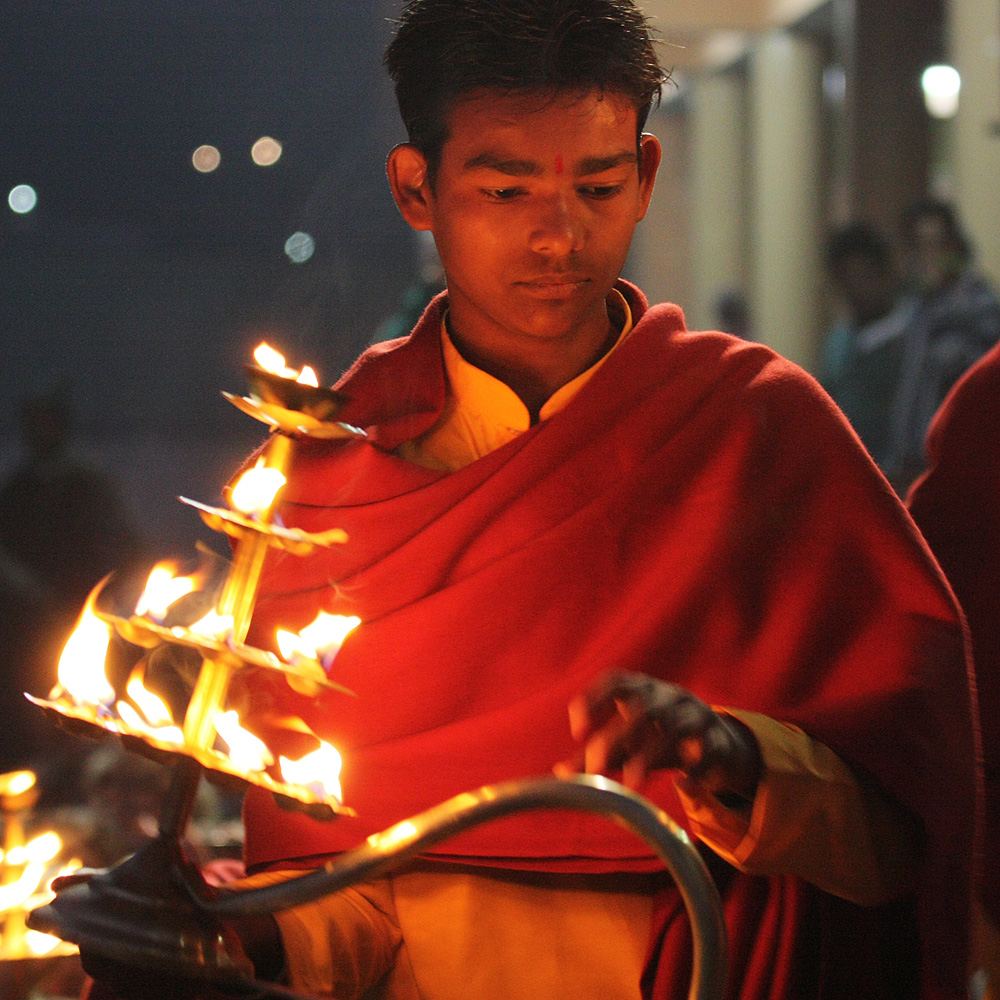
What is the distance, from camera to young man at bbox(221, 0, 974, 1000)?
4.32 feet

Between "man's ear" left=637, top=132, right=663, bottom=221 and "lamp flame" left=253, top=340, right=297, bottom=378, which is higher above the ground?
"man's ear" left=637, top=132, right=663, bottom=221

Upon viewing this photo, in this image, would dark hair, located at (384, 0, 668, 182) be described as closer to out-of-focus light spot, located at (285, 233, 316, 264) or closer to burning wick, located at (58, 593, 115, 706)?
out-of-focus light spot, located at (285, 233, 316, 264)

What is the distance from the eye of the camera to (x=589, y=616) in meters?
1.41

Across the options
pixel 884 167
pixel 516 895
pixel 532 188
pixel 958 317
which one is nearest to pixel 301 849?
pixel 516 895

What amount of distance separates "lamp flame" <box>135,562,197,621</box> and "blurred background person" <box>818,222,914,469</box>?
3.26 metres

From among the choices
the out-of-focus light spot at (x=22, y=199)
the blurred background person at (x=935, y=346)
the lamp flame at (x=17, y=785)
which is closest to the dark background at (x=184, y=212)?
the out-of-focus light spot at (x=22, y=199)

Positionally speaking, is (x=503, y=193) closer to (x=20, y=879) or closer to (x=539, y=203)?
(x=539, y=203)

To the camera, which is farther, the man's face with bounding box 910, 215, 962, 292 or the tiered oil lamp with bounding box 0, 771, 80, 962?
the man's face with bounding box 910, 215, 962, 292

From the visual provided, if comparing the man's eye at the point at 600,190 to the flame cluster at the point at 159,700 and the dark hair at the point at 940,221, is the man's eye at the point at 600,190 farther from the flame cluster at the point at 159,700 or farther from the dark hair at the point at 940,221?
the dark hair at the point at 940,221

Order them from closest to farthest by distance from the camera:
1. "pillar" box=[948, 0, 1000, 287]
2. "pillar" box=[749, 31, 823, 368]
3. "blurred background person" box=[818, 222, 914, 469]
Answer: "blurred background person" box=[818, 222, 914, 469], "pillar" box=[948, 0, 1000, 287], "pillar" box=[749, 31, 823, 368]

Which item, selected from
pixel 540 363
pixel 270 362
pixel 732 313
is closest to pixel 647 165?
pixel 540 363

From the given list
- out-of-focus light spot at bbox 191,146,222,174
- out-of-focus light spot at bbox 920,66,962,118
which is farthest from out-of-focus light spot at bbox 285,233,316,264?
out-of-focus light spot at bbox 920,66,962,118

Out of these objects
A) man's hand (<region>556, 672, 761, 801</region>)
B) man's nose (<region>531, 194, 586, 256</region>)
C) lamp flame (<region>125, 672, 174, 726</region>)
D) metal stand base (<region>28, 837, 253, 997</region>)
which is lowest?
metal stand base (<region>28, 837, 253, 997</region>)

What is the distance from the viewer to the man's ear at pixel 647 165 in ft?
5.16
